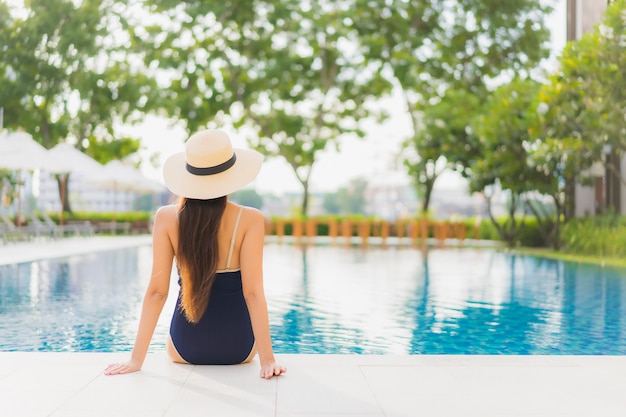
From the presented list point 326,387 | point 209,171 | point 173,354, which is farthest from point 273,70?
point 326,387

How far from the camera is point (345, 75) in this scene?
23922 millimetres

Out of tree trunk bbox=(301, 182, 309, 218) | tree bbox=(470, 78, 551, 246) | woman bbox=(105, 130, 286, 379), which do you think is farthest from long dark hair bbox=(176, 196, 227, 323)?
tree trunk bbox=(301, 182, 309, 218)

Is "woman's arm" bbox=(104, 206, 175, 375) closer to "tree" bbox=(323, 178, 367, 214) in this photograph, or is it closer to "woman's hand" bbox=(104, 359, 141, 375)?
"woman's hand" bbox=(104, 359, 141, 375)

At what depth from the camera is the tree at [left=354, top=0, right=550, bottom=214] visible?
22.6 m

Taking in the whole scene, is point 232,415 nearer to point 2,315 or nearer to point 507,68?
point 2,315

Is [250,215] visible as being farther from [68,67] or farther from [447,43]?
[68,67]

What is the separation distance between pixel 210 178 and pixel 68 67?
71.8 ft

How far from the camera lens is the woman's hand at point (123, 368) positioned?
3734 millimetres

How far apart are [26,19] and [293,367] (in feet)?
73.3

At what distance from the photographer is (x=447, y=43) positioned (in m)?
23.5

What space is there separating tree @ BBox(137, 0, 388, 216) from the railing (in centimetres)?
214

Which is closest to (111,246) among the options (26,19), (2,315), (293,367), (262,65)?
(262,65)

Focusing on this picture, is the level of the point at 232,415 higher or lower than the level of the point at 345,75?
lower

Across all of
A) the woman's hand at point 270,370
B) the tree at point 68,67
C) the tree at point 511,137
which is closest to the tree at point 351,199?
the tree at point 68,67
